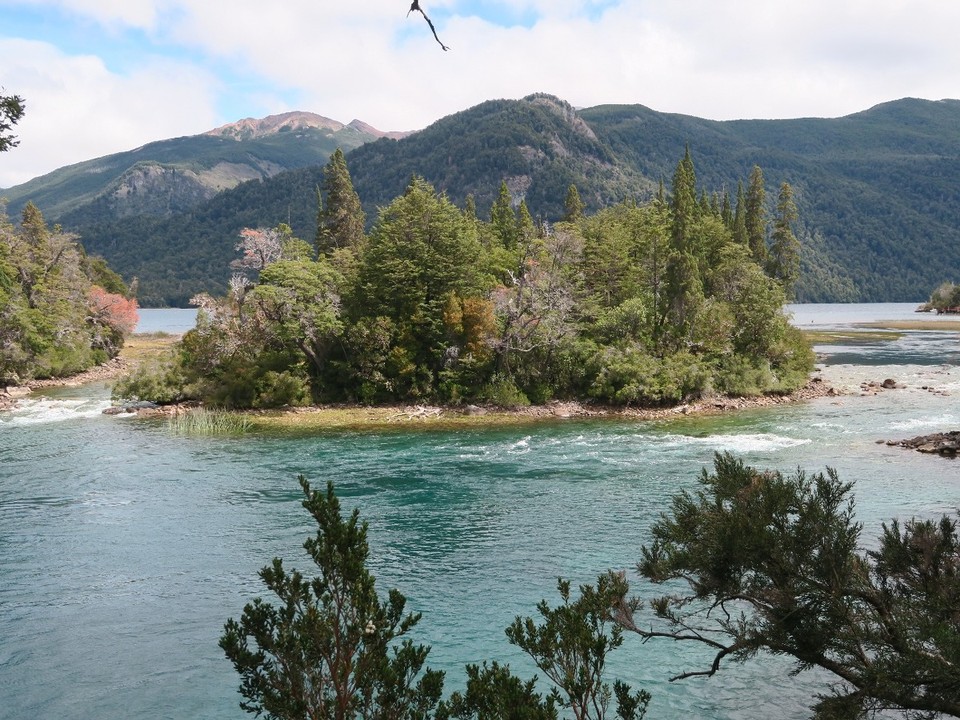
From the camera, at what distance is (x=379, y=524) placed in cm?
2366

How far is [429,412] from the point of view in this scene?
4497 centimetres

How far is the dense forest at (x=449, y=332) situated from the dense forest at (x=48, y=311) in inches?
715

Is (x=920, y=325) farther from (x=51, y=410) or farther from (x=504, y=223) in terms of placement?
(x=51, y=410)

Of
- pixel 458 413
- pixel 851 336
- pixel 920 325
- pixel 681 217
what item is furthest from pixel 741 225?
pixel 458 413

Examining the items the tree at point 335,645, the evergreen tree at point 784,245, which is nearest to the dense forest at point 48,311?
the tree at point 335,645

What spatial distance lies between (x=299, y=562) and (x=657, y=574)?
1297 cm

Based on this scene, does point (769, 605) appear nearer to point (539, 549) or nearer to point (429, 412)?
point (539, 549)

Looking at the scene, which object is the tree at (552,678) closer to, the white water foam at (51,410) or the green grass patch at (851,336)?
the white water foam at (51,410)

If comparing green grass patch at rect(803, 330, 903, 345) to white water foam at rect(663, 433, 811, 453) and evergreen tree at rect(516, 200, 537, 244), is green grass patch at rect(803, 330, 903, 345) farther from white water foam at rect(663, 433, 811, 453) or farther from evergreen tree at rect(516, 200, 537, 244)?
white water foam at rect(663, 433, 811, 453)

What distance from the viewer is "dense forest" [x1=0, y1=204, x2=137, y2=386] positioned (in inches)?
2336

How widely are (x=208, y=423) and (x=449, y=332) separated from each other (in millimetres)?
15953

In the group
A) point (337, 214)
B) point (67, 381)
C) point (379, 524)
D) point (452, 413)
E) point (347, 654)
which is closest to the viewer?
point (347, 654)

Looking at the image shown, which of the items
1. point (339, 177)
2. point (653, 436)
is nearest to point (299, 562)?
point (653, 436)

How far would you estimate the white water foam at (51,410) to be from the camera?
43.9 m
